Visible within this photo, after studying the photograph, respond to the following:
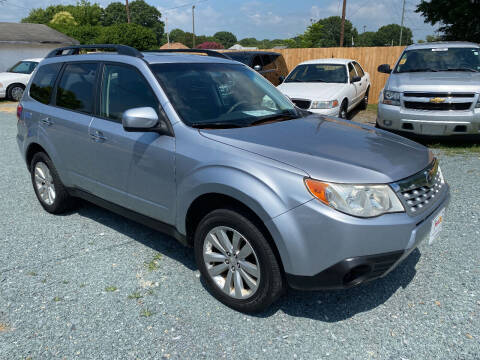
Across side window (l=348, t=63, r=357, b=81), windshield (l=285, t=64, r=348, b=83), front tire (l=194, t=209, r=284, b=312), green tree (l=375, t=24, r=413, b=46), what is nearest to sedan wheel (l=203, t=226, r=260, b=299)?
front tire (l=194, t=209, r=284, b=312)

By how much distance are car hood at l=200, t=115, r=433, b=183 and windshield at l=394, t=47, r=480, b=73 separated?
5436mm

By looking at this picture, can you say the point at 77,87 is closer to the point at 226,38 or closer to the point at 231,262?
the point at 231,262

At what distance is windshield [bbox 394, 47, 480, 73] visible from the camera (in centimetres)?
779

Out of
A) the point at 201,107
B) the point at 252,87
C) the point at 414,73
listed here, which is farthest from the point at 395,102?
the point at 201,107

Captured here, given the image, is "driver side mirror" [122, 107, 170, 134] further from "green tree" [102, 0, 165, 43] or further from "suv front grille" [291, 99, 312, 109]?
"green tree" [102, 0, 165, 43]

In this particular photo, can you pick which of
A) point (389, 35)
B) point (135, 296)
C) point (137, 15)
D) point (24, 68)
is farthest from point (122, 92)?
point (389, 35)

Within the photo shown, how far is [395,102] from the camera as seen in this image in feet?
23.8

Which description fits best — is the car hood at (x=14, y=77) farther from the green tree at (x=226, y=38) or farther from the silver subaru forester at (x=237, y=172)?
the green tree at (x=226, y=38)

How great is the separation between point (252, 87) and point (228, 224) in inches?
64.1

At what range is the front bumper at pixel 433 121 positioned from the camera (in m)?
6.69

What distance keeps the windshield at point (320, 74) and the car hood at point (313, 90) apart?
0.48 meters

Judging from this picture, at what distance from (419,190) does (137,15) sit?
108394 millimetres

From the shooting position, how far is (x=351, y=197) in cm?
239

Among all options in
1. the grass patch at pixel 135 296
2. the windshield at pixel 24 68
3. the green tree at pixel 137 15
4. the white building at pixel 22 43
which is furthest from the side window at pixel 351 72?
the green tree at pixel 137 15
